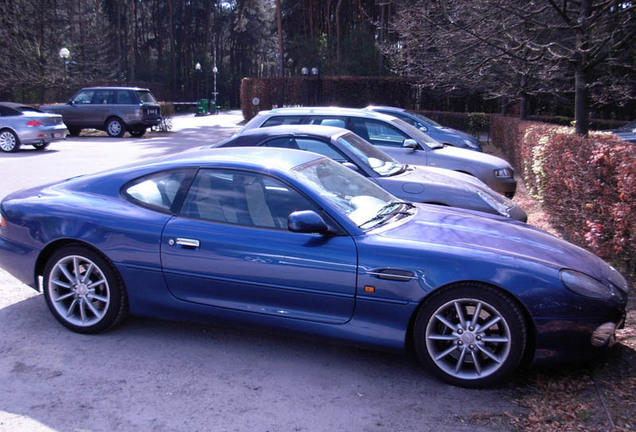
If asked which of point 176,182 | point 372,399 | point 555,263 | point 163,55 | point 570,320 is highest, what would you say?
point 163,55

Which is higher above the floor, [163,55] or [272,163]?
[163,55]

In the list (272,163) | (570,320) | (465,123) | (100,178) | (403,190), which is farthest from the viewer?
(465,123)

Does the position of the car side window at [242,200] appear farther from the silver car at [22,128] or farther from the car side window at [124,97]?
the car side window at [124,97]

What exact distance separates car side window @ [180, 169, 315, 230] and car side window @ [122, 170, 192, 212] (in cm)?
12

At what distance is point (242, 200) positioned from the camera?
426 centimetres

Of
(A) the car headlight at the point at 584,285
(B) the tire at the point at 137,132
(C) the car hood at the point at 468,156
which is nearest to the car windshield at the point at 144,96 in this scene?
(B) the tire at the point at 137,132

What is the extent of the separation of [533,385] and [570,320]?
0.52m

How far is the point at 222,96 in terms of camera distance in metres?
68.4

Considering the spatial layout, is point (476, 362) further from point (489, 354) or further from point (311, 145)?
point (311, 145)

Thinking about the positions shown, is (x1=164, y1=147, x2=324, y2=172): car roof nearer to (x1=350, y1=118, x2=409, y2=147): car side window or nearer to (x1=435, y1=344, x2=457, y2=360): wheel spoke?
(x1=435, y1=344, x2=457, y2=360): wheel spoke

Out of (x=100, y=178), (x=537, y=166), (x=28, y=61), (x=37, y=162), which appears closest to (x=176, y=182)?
(x=100, y=178)

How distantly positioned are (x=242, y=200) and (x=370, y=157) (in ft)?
10.5

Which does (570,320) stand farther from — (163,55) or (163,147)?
(163,55)

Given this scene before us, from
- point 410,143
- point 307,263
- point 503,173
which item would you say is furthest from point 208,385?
point 503,173
